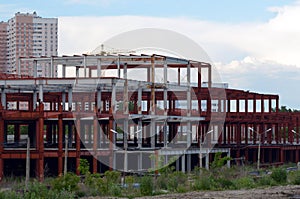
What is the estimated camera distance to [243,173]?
68250 millimetres

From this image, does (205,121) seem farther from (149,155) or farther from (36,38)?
(36,38)

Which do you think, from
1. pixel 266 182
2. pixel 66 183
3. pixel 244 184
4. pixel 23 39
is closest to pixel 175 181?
pixel 244 184

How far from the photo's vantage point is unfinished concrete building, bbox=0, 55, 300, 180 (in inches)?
2682

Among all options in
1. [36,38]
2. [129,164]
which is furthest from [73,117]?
[36,38]

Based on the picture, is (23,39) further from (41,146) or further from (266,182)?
(266,182)

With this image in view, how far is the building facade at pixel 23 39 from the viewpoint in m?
157

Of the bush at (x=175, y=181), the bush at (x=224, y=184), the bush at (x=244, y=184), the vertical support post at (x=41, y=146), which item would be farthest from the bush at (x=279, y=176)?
the vertical support post at (x=41, y=146)

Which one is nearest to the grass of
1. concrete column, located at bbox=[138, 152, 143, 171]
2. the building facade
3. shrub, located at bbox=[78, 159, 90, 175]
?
shrub, located at bbox=[78, 159, 90, 175]

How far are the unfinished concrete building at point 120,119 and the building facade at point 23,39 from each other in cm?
5497

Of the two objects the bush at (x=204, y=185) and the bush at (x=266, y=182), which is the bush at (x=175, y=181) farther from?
the bush at (x=266, y=182)

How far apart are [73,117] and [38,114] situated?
3.73m

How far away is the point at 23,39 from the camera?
525 feet

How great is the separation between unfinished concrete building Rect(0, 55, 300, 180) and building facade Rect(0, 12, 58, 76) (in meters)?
55.0

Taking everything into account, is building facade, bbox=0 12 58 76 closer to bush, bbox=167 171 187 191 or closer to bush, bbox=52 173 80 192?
bush, bbox=167 171 187 191
